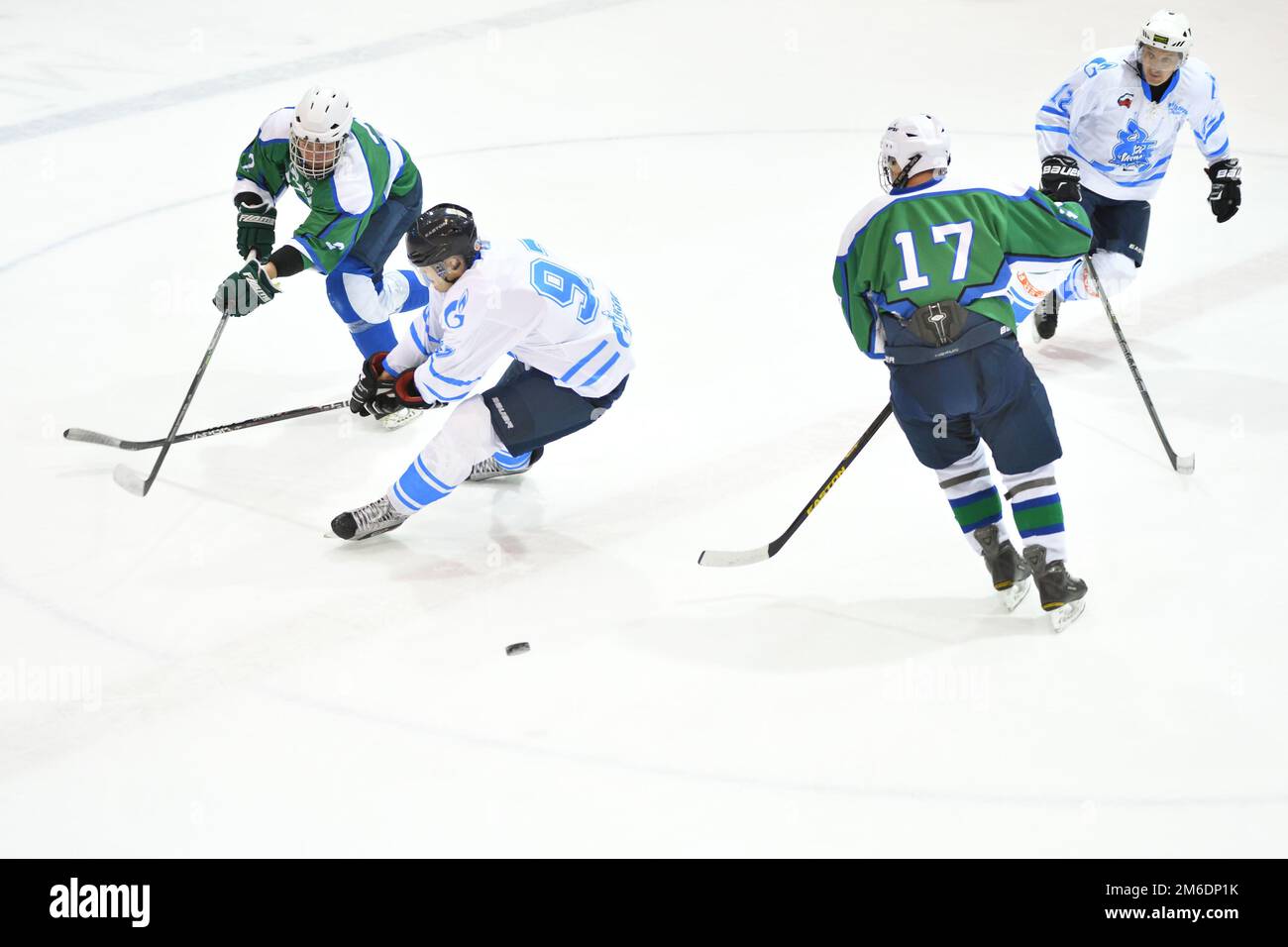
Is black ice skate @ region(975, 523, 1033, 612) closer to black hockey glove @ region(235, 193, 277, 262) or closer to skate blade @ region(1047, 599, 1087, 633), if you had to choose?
skate blade @ region(1047, 599, 1087, 633)

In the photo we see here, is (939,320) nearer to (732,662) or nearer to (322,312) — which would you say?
(732,662)

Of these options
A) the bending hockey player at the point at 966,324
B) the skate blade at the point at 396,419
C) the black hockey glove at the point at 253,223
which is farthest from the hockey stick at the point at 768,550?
the black hockey glove at the point at 253,223

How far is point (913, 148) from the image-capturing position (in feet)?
12.6

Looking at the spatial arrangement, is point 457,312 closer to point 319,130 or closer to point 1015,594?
point 319,130

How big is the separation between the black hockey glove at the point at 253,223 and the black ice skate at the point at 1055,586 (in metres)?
2.65

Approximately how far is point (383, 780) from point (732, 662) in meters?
0.92

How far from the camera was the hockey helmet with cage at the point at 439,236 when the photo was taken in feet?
13.5

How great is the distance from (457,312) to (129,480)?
123 centimetres

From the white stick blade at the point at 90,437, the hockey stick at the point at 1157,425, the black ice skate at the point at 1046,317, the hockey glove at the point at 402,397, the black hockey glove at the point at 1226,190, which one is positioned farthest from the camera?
the black ice skate at the point at 1046,317

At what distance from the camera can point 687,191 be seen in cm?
726

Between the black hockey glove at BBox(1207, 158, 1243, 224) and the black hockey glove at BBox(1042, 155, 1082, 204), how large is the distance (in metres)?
0.53

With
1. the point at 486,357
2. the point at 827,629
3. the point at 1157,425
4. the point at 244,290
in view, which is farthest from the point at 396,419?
the point at 1157,425

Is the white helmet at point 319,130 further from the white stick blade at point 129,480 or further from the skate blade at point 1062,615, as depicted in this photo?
the skate blade at point 1062,615

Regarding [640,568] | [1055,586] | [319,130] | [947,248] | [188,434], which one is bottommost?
[188,434]
